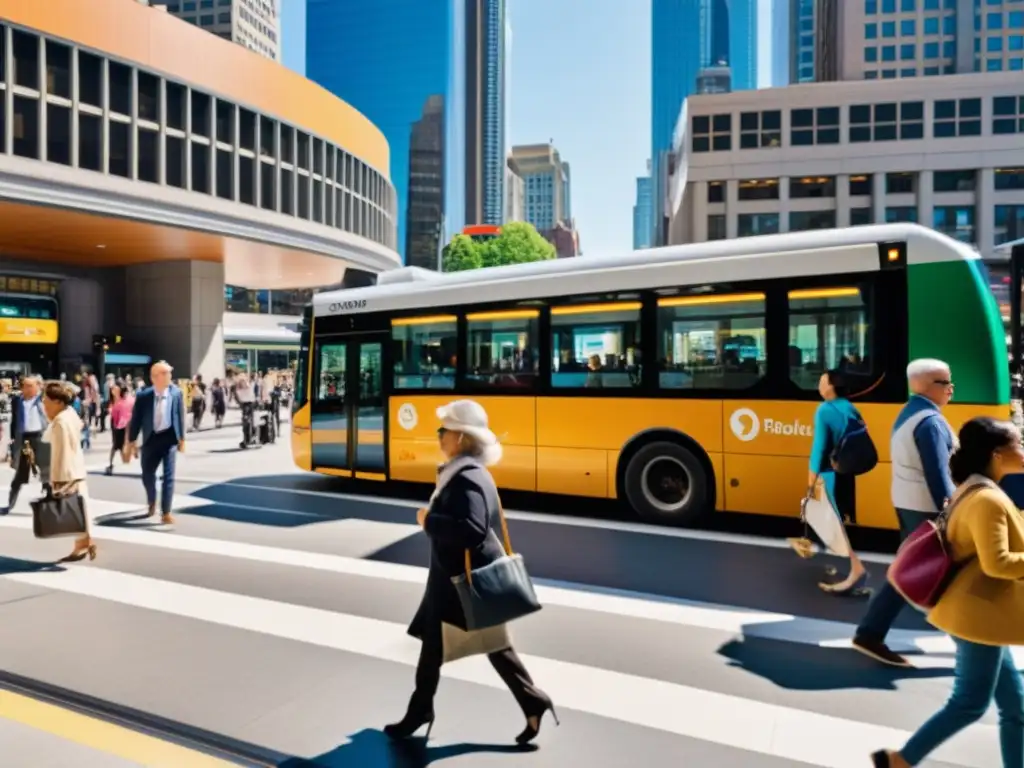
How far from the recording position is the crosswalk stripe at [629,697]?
12.0 feet

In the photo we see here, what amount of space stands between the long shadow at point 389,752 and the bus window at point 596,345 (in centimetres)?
574

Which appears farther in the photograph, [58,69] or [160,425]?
[58,69]

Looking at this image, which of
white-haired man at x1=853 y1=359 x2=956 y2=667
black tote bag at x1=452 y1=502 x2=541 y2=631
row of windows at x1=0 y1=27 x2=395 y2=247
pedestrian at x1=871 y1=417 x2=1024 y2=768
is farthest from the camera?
row of windows at x1=0 y1=27 x2=395 y2=247

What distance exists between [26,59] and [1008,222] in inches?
2749

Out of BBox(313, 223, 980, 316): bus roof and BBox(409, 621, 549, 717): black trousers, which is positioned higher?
BBox(313, 223, 980, 316): bus roof

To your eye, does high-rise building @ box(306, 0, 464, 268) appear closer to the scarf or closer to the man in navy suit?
the man in navy suit

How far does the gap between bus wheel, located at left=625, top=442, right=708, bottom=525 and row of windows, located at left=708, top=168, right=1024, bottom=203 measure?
65.7 m

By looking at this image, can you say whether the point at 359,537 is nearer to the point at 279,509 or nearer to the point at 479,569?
the point at 279,509

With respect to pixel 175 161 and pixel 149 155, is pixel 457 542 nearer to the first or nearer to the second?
pixel 149 155

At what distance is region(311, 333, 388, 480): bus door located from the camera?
1096 centimetres

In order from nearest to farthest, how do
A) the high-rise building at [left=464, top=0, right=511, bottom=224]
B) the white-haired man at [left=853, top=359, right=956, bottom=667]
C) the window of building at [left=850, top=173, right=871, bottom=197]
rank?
the white-haired man at [left=853, top=359, right=956, bottom=667] < the window of building at [left=850, top=173, right=871, bottom=197] < the high-rise building at [left=464, top=0, right=511, bottom=224]

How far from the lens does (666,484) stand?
8.77 meters

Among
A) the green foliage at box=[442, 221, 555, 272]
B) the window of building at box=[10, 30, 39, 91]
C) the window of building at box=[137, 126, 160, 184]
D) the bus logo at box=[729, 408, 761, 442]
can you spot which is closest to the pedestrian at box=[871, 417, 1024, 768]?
the bus logo at box=[729, 408, 761, 442]

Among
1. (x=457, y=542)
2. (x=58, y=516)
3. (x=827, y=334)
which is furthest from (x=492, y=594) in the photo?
(x=827, y=334)
